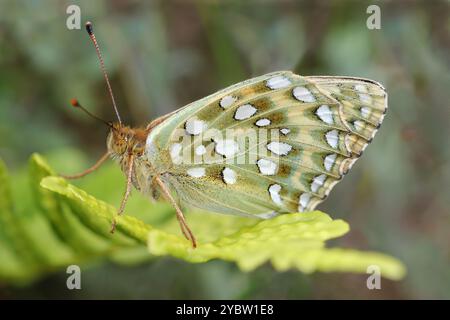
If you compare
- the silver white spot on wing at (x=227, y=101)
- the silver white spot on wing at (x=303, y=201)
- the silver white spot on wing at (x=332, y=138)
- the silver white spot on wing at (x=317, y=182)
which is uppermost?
the silver white spot on wing at (x=227, y=101)

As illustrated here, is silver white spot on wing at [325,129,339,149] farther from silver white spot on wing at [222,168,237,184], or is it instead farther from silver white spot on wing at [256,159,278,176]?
silver white spot on wing at [222,168,237,184]

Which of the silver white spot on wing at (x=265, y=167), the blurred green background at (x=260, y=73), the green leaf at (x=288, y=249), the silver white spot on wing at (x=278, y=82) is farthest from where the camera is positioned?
the blurred green background at (x=260, y=73)

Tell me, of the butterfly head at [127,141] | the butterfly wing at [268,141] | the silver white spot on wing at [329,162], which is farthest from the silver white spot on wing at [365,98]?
the butterfly head at [127,141]

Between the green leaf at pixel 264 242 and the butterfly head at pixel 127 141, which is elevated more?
the butterfly head at pixel 127 141

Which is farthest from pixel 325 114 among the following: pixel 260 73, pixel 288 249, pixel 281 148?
pixel 260 73

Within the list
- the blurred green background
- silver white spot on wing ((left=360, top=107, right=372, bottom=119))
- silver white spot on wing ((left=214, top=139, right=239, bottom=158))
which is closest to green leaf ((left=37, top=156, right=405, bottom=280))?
silver white spot on wing ((left=214, top=139, right=239, bottom=158))

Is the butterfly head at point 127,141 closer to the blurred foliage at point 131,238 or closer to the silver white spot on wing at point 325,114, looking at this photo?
the blurred foliage at point 131,238

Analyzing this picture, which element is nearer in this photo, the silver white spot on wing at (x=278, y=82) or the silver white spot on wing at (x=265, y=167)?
the silver white spot on wing at (x=278, y=82)
